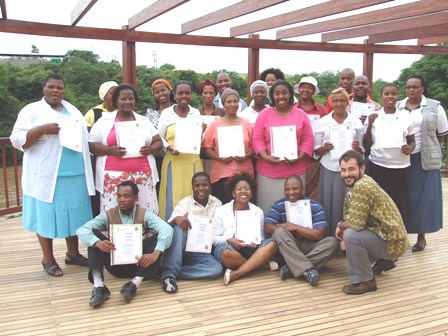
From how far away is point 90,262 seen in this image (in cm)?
321

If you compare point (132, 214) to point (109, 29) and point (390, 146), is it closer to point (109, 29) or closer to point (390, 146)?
point (390, 146)

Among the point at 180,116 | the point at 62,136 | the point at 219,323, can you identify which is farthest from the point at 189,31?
the point at 219,323

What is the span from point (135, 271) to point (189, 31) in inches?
128

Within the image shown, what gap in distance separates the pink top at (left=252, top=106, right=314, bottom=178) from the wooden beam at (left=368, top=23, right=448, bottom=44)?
10.9 feet

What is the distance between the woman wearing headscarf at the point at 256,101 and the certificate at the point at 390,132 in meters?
1.05

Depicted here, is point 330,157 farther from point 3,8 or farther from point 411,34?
point 411,34

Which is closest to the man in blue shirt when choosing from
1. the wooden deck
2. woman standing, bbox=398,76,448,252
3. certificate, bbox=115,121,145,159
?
the wooden deck

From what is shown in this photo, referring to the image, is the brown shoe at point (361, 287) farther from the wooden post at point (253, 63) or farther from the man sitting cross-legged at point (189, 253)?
the wooden post at point (253, 63)

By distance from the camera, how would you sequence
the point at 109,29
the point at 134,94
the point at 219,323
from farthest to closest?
the point at 109,29, the point at 134,94, the point at 219,323

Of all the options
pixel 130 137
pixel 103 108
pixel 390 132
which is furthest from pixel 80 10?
pixel 390 132

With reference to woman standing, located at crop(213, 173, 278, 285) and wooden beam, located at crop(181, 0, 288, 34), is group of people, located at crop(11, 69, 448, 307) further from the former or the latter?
wooden beam, located at crop(181, 0, 288, 34)

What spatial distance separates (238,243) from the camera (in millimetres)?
3504

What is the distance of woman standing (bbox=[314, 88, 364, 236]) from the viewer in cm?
381

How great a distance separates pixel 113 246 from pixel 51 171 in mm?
787
